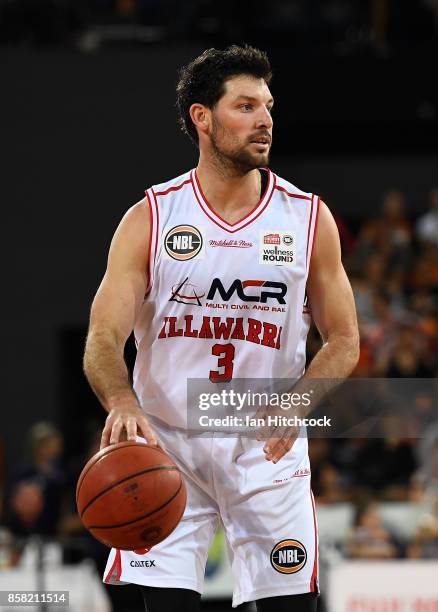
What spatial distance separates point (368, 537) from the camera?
8.77 metres

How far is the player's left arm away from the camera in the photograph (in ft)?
14.9

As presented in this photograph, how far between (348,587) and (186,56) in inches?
272

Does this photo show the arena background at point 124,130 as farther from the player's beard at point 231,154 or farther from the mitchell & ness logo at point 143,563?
the mitchell & ness logo at point 143,563

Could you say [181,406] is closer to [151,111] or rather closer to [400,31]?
[151,111]

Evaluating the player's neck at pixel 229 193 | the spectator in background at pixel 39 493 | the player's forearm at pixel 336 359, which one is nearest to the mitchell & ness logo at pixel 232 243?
the player's neck at pixel 229 193

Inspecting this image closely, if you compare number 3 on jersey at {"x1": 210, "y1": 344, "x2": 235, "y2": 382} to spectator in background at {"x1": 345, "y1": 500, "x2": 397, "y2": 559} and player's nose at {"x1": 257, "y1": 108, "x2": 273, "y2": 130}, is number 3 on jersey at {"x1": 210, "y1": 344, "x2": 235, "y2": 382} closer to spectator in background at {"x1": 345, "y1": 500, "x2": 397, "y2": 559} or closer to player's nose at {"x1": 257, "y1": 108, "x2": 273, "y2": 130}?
player's nose at {"x1": 257, "y1": 108, "x2": 273, "y2": 130}

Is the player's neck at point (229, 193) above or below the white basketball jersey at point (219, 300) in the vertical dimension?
above

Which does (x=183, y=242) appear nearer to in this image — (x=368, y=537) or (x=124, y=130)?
(x=368, y=537)

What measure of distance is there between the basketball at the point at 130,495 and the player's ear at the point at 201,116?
1408 millimetres

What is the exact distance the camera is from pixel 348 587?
8188 millimetres

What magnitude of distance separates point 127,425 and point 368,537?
16.6ft

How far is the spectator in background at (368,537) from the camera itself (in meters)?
8.65

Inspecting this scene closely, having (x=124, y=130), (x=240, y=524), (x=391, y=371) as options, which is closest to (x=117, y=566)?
(x=240, y=524)

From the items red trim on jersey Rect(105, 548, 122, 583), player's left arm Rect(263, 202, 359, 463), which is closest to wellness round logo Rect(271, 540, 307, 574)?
player's left arm Rect(263, 202, 359, 463)
